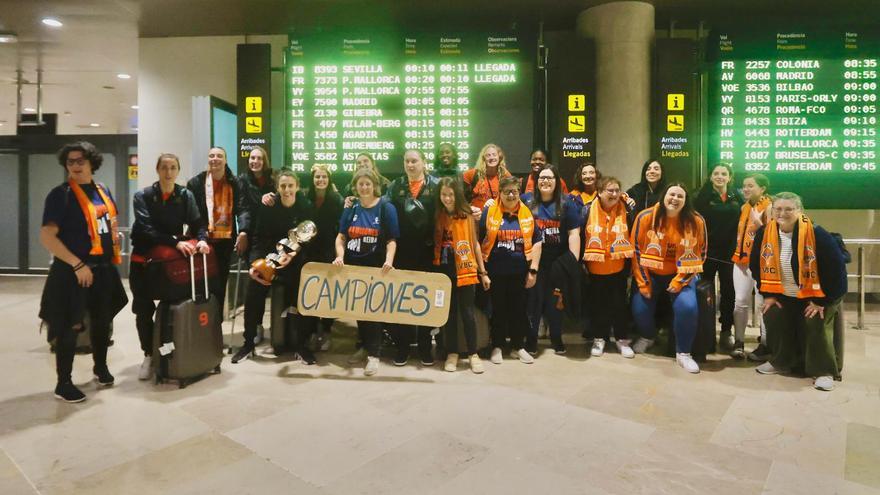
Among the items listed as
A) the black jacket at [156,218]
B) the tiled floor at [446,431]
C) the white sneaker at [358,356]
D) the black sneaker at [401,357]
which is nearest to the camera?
the tiled floor at [446,431]

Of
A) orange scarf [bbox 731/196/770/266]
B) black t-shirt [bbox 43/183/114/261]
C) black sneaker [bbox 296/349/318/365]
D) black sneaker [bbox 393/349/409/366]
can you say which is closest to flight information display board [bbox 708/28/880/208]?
orange scarf [bbox 731/196/770/266]

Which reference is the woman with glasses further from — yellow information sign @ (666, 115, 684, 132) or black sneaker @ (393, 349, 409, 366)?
yellow information sign @ (666, 115, 684, 132)

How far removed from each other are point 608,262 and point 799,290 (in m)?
1.37

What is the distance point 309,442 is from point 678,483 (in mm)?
1825

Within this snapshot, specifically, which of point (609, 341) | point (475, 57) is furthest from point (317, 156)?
point (609, 341)

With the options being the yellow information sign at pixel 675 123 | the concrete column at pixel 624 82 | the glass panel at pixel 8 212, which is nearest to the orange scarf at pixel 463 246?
the concrete column at pixel 624 82

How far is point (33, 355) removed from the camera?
4715 mm

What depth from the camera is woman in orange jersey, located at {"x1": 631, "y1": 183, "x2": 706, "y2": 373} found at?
4383 mm

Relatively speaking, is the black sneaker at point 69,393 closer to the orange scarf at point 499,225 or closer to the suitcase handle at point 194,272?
the suitcase handle at point 194,272

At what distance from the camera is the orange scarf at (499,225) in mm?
4402

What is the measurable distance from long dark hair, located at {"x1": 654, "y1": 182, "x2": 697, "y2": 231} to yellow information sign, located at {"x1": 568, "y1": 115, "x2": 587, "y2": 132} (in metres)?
1.82

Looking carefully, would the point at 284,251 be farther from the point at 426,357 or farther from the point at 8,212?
the point at 8,212

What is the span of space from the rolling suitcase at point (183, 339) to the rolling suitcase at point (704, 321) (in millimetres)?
3789

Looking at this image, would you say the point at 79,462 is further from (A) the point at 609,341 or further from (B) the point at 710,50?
(B) the point at 710,50
